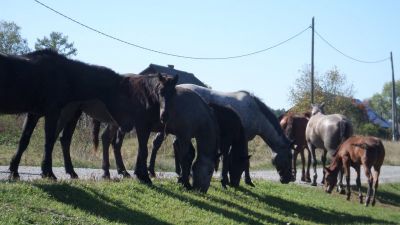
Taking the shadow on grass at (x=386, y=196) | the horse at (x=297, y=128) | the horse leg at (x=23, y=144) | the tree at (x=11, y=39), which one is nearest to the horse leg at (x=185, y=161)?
the horse leg at (x=23, y=144)

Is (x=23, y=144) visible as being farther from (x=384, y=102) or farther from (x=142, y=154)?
(x=384, y=102)

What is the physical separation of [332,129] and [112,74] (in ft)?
32.6

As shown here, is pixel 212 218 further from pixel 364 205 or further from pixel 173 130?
pixel 364 205

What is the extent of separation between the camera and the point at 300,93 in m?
56.0

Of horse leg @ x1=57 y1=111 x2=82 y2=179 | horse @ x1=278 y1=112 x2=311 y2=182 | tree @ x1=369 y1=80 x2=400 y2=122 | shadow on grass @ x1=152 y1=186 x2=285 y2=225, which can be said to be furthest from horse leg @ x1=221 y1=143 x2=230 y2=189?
tree @ x1=369 y1=80 x2=400 y2=122

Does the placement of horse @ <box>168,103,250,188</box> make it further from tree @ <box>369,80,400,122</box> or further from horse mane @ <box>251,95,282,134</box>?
tree @ <box>369,80,400,122</box>

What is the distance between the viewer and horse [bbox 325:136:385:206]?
16.2m

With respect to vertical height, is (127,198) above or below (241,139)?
below

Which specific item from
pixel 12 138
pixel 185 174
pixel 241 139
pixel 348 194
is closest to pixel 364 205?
pixel 348 194

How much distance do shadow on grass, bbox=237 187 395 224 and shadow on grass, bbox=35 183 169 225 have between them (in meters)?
4.72

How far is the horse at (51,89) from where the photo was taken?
31.6ft

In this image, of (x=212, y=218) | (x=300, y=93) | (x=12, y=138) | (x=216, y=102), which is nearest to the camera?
(x=212, y=218)

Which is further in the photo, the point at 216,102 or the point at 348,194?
the point at 348,194

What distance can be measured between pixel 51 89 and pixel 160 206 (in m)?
2.88
